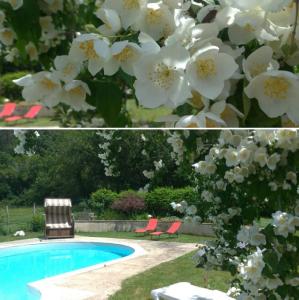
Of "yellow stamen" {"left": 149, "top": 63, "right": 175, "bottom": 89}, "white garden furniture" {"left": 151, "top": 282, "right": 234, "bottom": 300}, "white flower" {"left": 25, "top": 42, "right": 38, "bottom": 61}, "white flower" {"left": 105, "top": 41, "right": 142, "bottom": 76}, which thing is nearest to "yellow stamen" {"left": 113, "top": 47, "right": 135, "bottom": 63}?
"white flower" {"left": 105, "top": 41, "right": 142, "bottom": 76}

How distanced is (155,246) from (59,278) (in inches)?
8.6

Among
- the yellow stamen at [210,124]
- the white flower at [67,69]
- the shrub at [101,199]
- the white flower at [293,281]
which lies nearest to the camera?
the yellow stamen at [210,124]

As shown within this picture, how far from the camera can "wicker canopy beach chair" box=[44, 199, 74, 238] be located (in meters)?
1.08

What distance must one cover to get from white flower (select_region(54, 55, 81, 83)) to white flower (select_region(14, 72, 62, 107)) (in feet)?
0.05

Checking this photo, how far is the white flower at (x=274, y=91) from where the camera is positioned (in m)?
0.91

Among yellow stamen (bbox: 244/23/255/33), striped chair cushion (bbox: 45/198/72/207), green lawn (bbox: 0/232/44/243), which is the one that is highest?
yellow stamen (bbox: 244/23/255/33)

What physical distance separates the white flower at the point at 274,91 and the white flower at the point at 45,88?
465 millimetres

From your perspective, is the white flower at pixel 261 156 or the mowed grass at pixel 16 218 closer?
the mowed grass at pixel 16 218

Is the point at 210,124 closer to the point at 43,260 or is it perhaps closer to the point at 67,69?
the point at 67,69

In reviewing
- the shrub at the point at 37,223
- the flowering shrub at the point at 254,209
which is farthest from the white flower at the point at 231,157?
the shrub at the point at 37,223

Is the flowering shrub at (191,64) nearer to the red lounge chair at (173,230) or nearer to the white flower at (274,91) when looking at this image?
the white flower at (274,91)

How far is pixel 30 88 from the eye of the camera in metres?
1.26

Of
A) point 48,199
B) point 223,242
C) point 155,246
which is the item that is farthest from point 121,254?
point 223,242

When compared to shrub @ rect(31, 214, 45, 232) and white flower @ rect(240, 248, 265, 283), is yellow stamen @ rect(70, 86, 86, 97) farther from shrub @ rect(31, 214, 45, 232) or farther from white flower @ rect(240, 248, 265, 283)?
white flower @ rect(240, 248, 265, 283)
